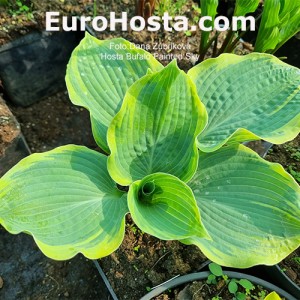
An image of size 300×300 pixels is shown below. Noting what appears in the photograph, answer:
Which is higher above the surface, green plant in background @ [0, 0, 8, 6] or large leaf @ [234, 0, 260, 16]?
large leaf @ [234, 0, 260, 16]

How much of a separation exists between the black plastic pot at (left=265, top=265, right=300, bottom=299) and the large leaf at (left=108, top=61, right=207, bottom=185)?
0.44 metres

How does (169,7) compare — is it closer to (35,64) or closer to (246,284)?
(35,64)

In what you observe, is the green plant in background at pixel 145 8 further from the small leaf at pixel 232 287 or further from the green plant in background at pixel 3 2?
the small leaf at pixel 232 287

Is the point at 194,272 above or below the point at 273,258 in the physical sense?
below


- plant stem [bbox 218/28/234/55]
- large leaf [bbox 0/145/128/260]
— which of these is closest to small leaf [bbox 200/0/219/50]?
plant stem [bbox 218/28/234/55]

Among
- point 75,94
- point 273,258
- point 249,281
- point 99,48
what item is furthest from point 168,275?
point 99,48

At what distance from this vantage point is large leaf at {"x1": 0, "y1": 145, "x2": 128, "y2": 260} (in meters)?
0.83

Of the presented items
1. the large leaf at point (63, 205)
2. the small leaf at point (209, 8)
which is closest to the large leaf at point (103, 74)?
the large leaf at point (63, 205)

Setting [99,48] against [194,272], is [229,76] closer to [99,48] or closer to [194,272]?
[99,48]

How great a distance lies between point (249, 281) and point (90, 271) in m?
0.61

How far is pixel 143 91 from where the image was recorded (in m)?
0.89

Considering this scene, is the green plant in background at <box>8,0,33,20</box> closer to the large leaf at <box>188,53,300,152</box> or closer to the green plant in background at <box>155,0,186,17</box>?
the green plant in background at <box>155,0,186,17</box>

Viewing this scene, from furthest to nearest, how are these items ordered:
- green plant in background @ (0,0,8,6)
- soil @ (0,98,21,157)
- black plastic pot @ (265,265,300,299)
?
green plant in background @ (0,0,8,6) < soil @ (0,98,21,157) < black plastic pot @ (265,265,300,299)

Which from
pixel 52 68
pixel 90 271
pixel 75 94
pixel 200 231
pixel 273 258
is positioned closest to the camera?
pixel 200 231
